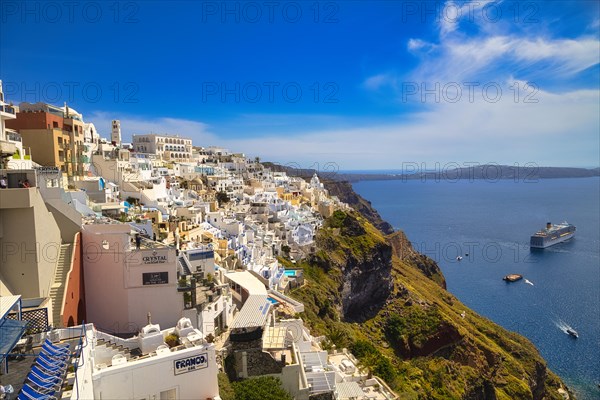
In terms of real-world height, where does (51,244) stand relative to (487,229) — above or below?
above

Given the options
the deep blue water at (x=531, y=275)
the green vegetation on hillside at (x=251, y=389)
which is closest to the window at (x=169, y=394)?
the green vegetation on hillside at (x=251, y=389)

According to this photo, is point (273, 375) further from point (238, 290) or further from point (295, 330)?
point (238, 290)

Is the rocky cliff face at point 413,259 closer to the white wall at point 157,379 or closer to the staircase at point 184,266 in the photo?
the staircase at point 184,266

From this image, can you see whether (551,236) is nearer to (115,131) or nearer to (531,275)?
(531,275)

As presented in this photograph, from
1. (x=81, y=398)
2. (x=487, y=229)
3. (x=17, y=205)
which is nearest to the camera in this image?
(x=81, y=398)

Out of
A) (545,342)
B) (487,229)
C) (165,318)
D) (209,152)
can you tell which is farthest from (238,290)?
(487,229)

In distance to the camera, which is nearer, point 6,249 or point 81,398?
point 81,398

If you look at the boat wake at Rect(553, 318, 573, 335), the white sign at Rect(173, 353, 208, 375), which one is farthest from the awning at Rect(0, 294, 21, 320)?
the boat wake at Rect(553, 318, 573, 335)
